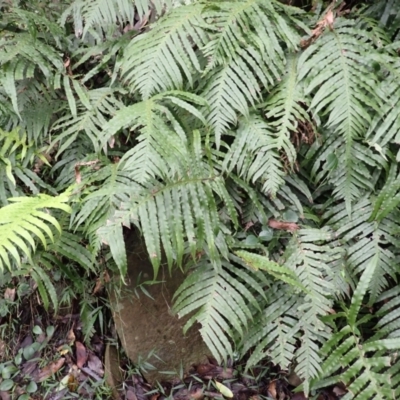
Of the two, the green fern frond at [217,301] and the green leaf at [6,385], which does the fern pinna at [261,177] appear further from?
the green leaf at [6,385]

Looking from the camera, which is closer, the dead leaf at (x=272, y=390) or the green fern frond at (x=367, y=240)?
the green fern frond at (x=367, y=240)

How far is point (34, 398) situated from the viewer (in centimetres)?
236

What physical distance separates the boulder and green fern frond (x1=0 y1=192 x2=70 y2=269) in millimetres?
515

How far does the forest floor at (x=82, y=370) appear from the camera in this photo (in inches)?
87.7

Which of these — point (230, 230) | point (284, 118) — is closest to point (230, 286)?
point (230, 230)

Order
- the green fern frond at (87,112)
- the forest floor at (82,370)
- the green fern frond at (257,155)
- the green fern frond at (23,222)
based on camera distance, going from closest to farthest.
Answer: the green fern frond at (23,222)
the green fern frond at (257,155)
the green fern frond at (87,112)
the forest floor at (82,370)

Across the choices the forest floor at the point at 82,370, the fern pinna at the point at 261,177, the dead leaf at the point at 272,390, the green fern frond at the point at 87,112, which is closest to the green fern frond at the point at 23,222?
the fern pinna at the point at 261,177

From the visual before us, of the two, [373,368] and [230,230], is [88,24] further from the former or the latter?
[373,368]

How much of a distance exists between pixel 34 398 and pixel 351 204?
185 centimetres

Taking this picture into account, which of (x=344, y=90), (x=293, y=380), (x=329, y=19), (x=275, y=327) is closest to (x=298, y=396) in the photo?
(x=293, y=380)

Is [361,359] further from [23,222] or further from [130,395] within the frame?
[23,222]

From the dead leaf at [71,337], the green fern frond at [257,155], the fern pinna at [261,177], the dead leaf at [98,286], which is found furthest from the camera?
the dead leaf at [71,337]

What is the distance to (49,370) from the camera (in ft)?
7.89

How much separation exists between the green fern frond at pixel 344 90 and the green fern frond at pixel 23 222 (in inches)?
44.5
